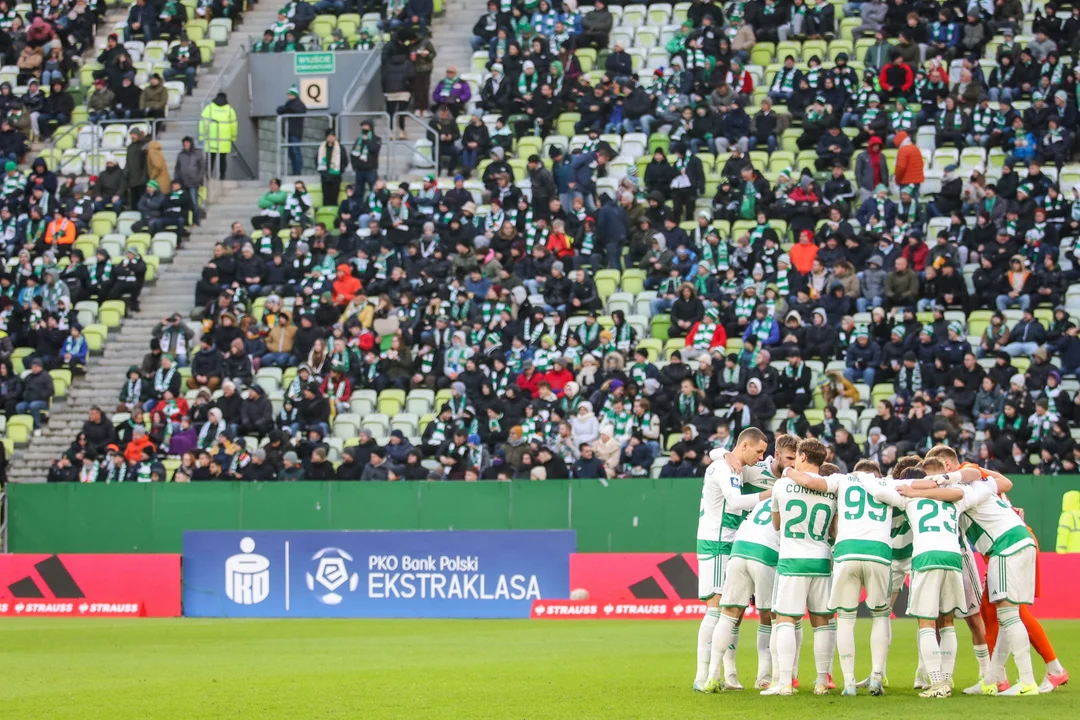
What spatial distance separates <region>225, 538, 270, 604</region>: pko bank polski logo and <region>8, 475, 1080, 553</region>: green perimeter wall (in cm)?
182

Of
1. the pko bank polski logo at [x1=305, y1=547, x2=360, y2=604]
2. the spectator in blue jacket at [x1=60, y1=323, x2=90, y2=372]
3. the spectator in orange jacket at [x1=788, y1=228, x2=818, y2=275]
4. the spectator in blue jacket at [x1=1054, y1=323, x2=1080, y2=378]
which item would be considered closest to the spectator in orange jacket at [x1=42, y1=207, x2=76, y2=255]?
the spectator in blue jacket at [x1=60, y1=323, x2=90, y2=372]

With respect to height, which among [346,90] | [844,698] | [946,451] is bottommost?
[844,698]

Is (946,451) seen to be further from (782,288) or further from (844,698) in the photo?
(782,288)

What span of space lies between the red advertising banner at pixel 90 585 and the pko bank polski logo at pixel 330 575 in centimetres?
238

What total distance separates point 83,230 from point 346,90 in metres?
7.11

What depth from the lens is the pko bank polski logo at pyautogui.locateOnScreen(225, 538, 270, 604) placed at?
27109 millimetres

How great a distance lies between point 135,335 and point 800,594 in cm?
2415

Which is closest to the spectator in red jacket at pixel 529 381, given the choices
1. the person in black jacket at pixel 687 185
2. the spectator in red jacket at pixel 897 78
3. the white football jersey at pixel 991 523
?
the person in black jacket at pixel 687 185

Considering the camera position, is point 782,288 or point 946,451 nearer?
point 946,451

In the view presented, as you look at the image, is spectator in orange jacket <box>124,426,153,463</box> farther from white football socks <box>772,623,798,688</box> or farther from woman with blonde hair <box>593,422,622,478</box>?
white football socks <box>772,623,798,688</box>

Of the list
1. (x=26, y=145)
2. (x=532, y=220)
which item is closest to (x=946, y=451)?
(x=532, y=220)

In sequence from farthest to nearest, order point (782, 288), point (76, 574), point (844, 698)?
point (782, 288), point (76, 574), point (844, 698)

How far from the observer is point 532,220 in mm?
33750

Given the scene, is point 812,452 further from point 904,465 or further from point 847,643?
point 847,643
